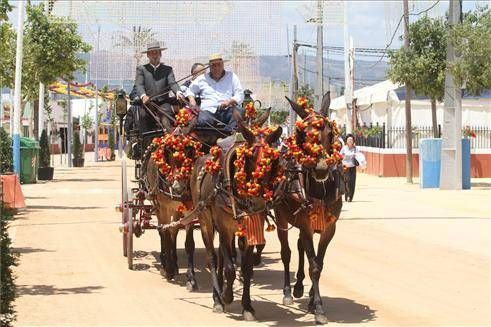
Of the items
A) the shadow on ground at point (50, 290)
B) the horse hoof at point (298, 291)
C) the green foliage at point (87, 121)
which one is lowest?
the shadow on ground at point (50, 290)

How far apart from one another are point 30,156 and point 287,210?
27.6 meters

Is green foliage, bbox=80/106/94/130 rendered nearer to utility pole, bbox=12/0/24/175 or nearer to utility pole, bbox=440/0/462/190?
utility pole, bbox=12/0/24/175

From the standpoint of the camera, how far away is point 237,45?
98.8 ft

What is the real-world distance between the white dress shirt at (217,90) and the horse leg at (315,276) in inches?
116

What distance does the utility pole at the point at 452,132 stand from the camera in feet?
106

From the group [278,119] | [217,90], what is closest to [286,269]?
[217,90]

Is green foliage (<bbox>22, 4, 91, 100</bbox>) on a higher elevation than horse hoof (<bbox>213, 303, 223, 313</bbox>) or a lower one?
higher

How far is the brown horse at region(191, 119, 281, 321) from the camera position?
10.6 meters

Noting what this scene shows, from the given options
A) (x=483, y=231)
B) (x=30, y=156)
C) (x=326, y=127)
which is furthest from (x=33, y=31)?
(x=326, y=127)

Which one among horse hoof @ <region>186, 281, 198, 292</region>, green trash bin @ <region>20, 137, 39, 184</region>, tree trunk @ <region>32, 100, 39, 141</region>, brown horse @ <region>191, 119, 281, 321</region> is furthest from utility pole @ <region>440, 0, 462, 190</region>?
brown horse @ <region>191, 119, 281, 321</region>

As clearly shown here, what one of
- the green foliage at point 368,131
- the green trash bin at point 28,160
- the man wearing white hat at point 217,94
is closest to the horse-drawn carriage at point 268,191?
the man wearing white hat at point 217,94

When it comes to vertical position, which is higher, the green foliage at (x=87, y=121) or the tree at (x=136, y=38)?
the tree at (x=136, y=38)

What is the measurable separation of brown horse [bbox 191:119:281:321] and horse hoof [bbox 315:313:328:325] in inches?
28.4

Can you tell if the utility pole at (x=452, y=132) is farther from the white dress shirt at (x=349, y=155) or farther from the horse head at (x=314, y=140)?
the horse head at (x=314, y=140)
